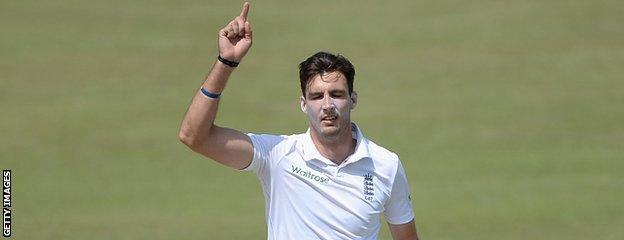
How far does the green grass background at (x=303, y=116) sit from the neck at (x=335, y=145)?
6.24m

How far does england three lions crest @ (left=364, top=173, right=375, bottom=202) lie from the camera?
6465 millimetres

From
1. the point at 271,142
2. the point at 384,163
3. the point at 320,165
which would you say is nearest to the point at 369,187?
the point at 384,163

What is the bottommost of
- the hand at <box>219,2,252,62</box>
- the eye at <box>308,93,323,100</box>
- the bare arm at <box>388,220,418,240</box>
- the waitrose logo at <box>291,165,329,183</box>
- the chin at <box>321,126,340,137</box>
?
the bare arm at <box>388,220,418,240</box>

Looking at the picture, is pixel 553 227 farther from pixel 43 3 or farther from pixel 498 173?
pixel 43 3

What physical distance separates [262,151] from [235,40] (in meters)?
A: 0.65

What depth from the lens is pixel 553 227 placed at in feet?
42.4

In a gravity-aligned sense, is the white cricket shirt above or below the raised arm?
below

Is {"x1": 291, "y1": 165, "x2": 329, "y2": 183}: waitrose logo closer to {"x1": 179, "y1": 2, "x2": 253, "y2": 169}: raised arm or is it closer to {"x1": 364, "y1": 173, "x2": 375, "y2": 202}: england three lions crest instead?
{"x1": 364, "y1": 173, "x2": 375, "y2": 202}: england three lions crest

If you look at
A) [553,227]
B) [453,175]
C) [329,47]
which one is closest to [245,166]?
[553,227]

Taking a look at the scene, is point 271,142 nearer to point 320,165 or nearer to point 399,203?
point 320,165

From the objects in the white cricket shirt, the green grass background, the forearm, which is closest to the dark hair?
the white cricket shirt

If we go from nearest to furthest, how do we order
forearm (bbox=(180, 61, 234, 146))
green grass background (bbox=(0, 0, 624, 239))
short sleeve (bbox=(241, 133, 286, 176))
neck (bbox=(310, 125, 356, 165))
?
forearm (bbox=(180, 61, 234, 146)), short sleeve (bbox=(241, 133, 286, 176)), neck (bbox=(310, 125, 356, 165)), green grass background (bbox=(0, 0, 624, 239))

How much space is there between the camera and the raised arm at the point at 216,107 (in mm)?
6004

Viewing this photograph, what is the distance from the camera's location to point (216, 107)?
6051mm
